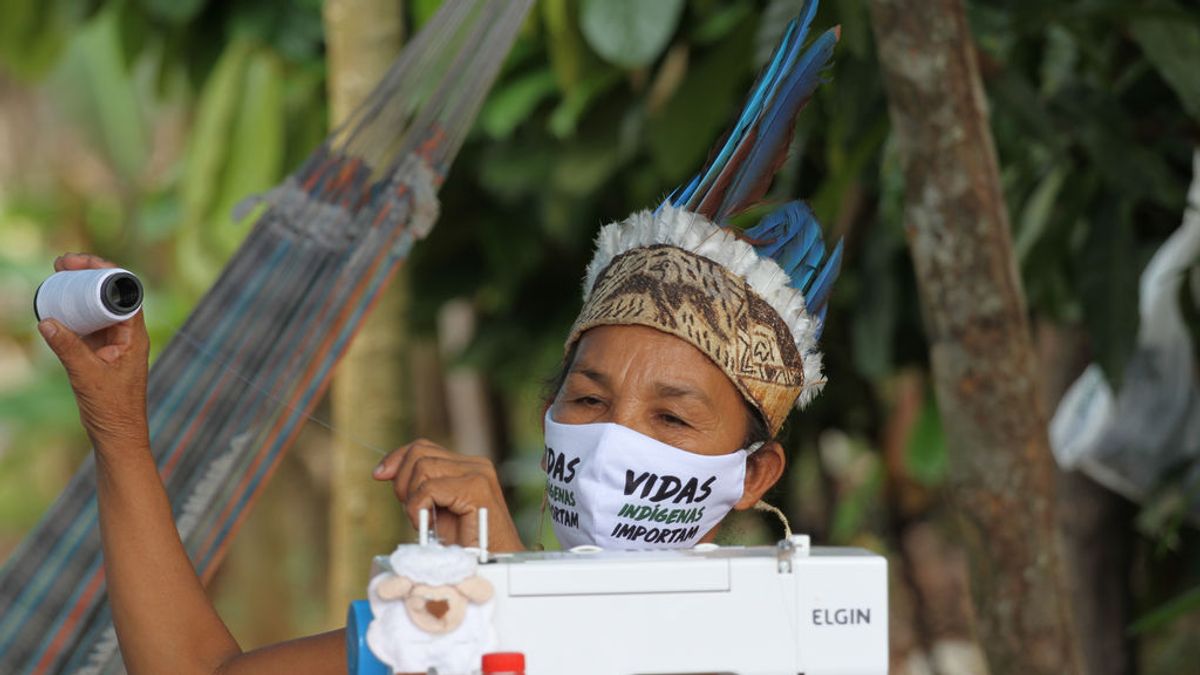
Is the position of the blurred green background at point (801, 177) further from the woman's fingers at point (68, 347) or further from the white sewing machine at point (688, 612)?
the woman's fingers at point (68, 347)

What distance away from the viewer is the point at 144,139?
9.62 meters

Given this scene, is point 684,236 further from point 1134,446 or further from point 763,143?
point 1134,446

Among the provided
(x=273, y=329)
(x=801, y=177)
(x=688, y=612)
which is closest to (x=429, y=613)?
(x=688, y=612)

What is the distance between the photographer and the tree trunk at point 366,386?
340 centimetres

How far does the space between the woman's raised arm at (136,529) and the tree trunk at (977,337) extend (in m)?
1.24

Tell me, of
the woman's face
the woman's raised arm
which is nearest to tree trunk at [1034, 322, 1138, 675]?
the woman's face

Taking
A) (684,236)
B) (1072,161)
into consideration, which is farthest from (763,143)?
(1072,161)

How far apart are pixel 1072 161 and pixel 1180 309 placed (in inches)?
17.7

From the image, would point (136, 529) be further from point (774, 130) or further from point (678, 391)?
point (774, 130)

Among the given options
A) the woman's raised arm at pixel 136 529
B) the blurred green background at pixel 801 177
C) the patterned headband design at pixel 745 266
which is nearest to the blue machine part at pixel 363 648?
the woman's raised arm at pixel 136 529

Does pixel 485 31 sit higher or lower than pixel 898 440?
lower

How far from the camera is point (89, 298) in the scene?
144 cm

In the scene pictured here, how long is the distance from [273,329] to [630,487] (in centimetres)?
74

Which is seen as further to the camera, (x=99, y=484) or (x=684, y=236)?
(x=684, y=236)
